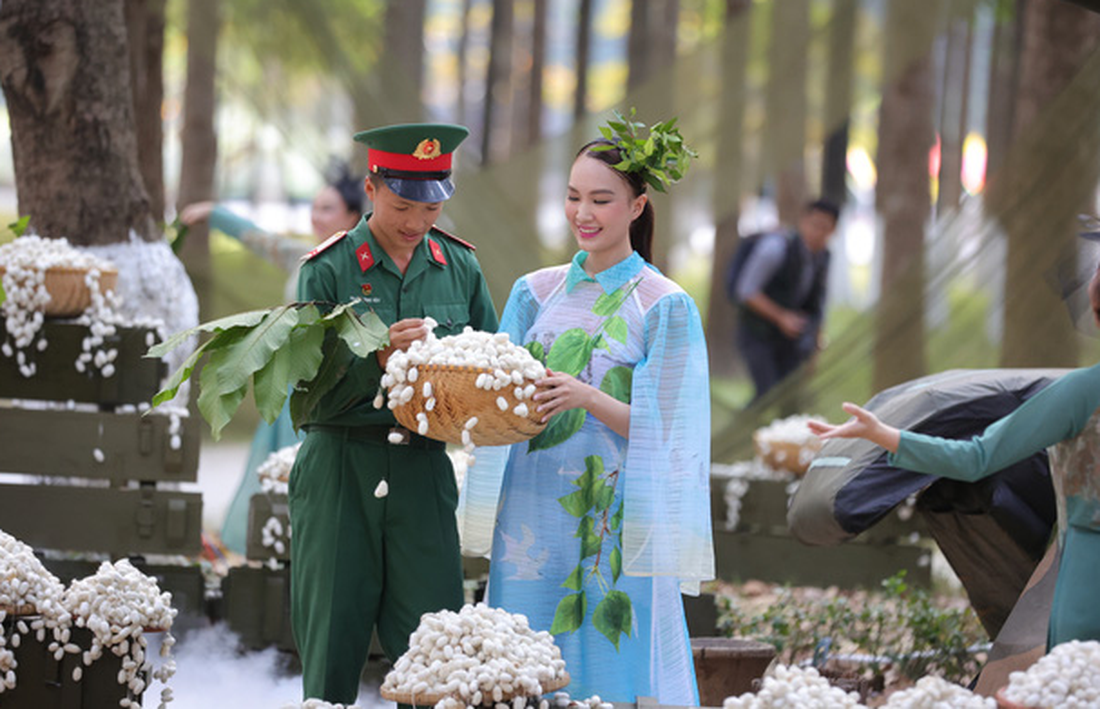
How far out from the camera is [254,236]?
6.23m

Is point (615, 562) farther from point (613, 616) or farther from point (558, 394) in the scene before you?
point (558, 394)

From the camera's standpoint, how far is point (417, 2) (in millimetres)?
7980

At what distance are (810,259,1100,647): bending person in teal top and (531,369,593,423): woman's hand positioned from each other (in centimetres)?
48

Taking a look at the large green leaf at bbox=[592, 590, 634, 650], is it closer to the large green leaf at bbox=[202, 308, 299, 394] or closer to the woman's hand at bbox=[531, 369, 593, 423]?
the woman's hand at bbox=[531, 369, 593, 423]

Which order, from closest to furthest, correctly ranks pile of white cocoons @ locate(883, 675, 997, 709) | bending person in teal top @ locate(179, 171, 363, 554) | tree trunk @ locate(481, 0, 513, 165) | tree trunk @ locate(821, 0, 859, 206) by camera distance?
1. pile of white cocoons @ locate(883, 675, 997, 709)
2. bending person in teal top @ locate(179, 171, 363, 554)
3. tree trunk @ locate(821, 0, 859, 206)
4. tree trunk @ locate(481, 0, 513, 165)

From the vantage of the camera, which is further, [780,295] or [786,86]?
[780,295]

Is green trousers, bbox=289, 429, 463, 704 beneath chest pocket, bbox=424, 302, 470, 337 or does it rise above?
beneath

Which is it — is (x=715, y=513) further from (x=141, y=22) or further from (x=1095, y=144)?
(x=141, y=22)

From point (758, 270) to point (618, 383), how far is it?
5105 millimetres

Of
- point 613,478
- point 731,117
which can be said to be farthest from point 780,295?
point 613,478

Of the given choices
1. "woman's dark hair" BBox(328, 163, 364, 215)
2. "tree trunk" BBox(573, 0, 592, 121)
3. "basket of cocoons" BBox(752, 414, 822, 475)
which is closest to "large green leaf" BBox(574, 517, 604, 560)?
"woman's dark hair" BBox(328, 163, 364, 215)

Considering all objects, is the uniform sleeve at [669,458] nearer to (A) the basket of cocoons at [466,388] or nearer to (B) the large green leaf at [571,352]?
(B) the large green leaf at [571,352]

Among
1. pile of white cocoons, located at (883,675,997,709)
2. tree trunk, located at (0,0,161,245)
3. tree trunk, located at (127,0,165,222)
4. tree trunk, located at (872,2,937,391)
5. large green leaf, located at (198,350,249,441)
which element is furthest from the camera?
tree trunk, located at (872,2,937,391)

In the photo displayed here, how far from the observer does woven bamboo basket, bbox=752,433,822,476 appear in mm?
6333
